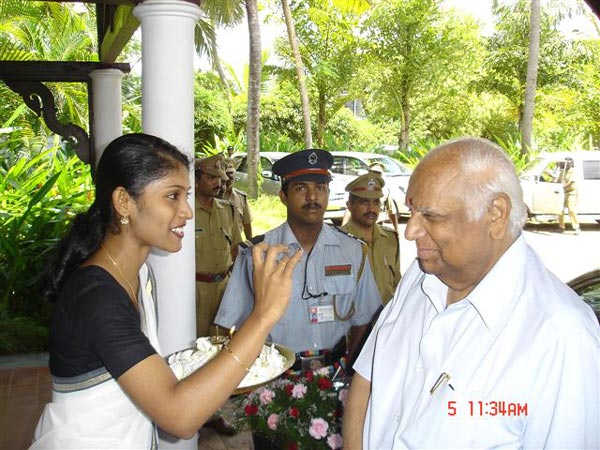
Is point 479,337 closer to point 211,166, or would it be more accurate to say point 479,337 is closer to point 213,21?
point 211,166

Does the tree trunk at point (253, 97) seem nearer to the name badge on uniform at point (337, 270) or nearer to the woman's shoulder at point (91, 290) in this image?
the name badge on uniform at point (337, 270)

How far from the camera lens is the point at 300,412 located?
9.02 ft

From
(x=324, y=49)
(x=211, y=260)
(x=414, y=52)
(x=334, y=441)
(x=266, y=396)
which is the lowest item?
(x=334, y=441)

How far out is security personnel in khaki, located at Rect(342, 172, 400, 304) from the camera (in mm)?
5129

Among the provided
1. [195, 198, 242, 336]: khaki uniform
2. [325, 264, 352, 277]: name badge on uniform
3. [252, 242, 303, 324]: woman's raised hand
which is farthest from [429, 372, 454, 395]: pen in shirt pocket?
[195, 198, 242, 336]: khaki uniform

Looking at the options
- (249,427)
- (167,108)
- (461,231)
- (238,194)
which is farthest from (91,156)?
(461,231)

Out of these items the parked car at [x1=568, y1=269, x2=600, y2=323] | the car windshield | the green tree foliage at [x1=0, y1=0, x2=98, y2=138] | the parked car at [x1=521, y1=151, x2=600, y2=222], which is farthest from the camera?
the car windshield

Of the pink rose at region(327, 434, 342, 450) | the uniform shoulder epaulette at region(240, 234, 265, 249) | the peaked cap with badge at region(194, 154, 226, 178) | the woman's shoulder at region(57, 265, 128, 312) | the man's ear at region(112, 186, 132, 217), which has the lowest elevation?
the pink rose at region(327, 434, 342, 450)

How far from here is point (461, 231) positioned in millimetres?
1714

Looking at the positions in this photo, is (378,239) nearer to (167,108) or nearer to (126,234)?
(167,108)

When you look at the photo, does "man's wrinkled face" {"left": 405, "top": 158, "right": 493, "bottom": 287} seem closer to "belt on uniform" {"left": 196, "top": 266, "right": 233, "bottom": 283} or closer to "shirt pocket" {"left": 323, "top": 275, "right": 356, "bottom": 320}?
"shirt pocket" {"left": 323, "top": 275, "right": 356, "bottom": 320}

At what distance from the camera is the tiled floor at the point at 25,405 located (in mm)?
4598
